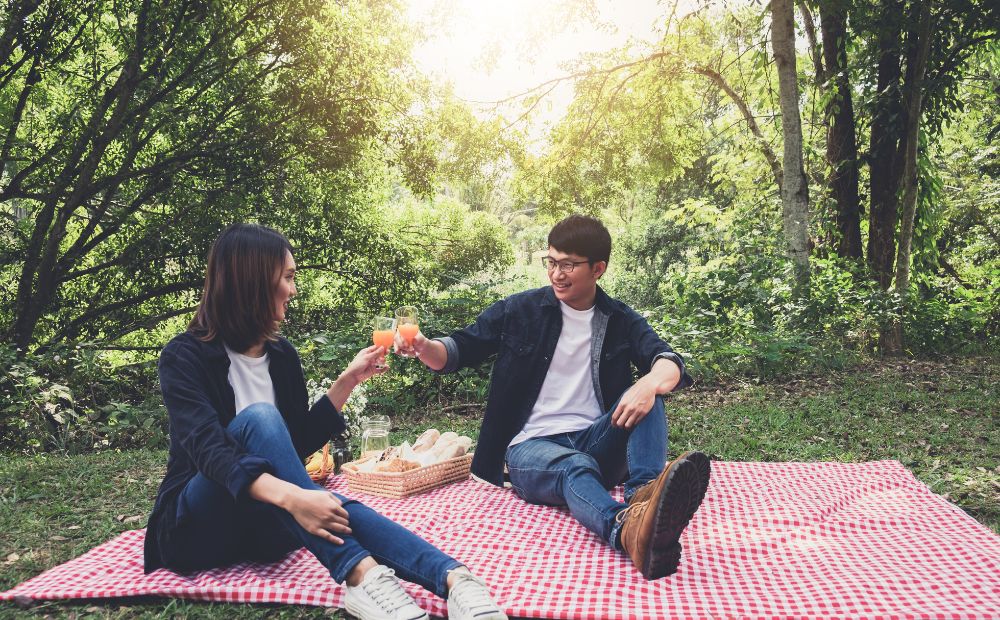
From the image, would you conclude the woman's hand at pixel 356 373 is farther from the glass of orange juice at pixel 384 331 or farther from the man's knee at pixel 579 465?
the man's knee at pixel 579 465

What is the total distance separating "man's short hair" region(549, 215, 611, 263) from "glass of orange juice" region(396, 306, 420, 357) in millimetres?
712

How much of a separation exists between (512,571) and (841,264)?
26.1 feet

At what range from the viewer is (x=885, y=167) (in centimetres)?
932

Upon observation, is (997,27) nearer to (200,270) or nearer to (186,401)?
(186,401)

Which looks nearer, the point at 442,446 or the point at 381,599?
the point at 381,599

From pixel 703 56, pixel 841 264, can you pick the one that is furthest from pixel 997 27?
pixel 703 56

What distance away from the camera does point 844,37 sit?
9250 mm

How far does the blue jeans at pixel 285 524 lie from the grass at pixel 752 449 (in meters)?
0.25

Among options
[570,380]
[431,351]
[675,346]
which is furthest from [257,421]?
[675,346]

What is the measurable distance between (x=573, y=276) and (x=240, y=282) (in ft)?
4.95

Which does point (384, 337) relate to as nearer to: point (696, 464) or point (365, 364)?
point (365, 364)

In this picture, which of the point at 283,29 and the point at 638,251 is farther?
the point at 638,251

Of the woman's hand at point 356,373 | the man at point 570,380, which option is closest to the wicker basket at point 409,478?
the man at point 570,380

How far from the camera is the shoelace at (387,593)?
2.03 m
